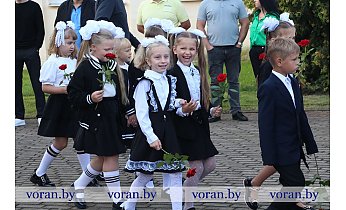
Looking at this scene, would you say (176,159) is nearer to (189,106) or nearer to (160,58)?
(189,106)

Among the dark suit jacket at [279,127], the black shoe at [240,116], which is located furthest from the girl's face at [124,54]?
the black shoe at [240,116]

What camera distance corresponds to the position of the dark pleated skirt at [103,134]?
7.24m

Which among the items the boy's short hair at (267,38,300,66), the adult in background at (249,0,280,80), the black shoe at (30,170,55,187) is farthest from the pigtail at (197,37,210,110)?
the adult in background at (249,0,280,80)

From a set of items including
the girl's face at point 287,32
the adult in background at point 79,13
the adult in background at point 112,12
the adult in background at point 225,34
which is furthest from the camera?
the adult in background at point 225,34

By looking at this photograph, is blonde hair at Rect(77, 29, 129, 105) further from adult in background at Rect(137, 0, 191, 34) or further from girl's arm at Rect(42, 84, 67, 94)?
adult in background at Rect(137, 0, 191, 34)

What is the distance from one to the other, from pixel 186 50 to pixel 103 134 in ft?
3.34

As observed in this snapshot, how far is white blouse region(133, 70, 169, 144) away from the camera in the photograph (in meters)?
6.88

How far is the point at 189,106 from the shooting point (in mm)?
6918

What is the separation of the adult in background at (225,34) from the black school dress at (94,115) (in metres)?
4.95

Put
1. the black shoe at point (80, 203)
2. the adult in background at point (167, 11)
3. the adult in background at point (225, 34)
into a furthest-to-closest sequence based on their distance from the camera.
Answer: the adult in background at point (225, 34) → the adult in background at point (167, 11) → the black shoe at point (80, 203)

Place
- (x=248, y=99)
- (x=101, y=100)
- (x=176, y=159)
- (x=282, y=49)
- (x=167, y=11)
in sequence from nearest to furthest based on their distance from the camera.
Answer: (x=176, y=159), (x=282, y=49), (x=101, y=100), (x=167, y=11), (x=248, y=99)

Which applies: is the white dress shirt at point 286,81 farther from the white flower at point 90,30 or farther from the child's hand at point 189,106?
the white flower at point 90,30

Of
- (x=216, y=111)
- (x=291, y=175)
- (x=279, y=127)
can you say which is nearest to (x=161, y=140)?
(x=216, y=111)
